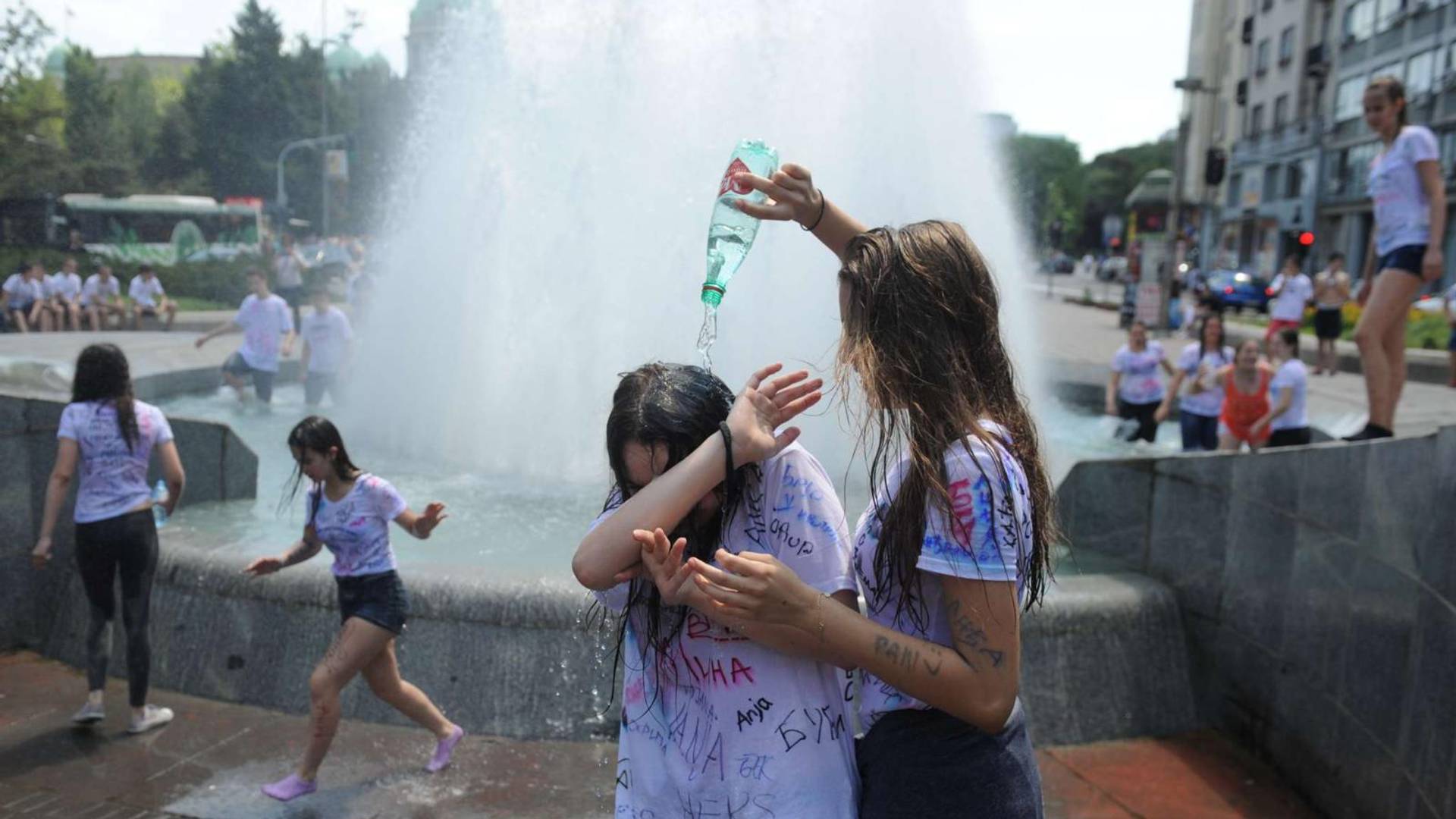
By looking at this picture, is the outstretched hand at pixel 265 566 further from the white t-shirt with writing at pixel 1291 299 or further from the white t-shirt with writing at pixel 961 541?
the white t-shirt with writing at pixel 1291 299

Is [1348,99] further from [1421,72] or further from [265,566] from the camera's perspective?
[265,566]

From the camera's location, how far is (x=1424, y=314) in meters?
18.9

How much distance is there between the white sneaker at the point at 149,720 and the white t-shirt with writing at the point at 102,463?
0.81 m

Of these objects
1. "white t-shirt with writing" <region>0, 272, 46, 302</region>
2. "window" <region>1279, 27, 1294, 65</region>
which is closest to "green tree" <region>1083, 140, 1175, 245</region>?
"window" <region>1279, 27, 1294, 65</region>

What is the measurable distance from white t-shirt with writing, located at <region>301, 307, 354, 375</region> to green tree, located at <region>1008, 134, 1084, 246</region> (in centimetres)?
7616

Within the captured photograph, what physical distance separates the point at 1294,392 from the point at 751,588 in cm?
701

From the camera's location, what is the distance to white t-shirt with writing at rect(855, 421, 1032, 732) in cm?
172

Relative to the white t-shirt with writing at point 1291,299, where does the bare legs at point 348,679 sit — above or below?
below

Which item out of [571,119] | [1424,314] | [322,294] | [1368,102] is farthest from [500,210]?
[1424,314]

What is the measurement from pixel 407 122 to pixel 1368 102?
432 inches

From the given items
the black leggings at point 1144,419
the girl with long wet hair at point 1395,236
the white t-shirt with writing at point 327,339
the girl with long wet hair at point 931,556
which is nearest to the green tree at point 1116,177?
A: the black leggings at point 1144,419

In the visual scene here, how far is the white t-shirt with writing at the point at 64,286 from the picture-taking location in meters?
20.0

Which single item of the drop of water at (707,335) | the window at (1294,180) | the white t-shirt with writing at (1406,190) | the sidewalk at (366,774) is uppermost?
the window at (1294,180)

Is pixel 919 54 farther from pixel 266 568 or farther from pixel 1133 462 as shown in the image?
pixel 266 568
